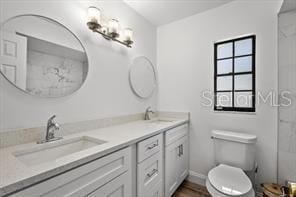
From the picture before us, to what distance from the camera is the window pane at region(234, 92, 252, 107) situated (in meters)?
1.82

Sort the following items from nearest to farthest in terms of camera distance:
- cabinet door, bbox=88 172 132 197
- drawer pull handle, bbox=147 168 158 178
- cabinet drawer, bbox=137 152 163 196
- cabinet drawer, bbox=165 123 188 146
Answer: cabinet door, bbox=88 172 132 197
cabinet drawer, bbox=137 152 163 196
drawer pull handle, bbox=147 168 158 178
cabinet drawer, bbox=165 123 188 146

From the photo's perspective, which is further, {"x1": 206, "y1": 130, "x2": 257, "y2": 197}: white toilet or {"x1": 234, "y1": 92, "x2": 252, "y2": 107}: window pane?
{"x1": 234, "y1": 92, "x2": 252, "y2": 107}: window pane

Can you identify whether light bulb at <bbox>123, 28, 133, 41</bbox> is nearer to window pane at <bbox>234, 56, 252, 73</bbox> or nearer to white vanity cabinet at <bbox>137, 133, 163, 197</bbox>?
white vanity cabinet at <bbox>137, 133, 163, 197</bbox>

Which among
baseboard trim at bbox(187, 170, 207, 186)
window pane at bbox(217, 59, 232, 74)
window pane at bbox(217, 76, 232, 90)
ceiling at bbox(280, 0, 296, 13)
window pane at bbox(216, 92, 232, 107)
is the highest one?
ceiling at bbox(280, 0, 296, 13)

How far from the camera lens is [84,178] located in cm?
82

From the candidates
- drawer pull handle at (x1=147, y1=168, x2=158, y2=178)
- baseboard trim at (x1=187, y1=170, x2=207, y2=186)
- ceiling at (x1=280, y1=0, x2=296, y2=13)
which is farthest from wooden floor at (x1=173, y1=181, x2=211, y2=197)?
ceiling at (x1=280, y1=0, x2=296, y2=13)

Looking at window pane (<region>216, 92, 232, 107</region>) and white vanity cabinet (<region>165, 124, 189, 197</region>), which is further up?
window pane (<region>216, 92, 232, 107</region>)

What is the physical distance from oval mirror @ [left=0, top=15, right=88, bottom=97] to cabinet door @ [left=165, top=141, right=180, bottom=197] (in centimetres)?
120

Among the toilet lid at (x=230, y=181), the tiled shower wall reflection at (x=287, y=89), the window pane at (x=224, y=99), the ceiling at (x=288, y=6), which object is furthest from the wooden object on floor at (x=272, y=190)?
the ceiling at (x=288, y=6)

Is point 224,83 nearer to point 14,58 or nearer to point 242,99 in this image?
point 242,99

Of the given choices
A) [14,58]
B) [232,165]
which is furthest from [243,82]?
[14,58]

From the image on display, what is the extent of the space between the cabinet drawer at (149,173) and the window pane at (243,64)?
1463mm

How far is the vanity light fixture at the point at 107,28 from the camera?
1398 mm

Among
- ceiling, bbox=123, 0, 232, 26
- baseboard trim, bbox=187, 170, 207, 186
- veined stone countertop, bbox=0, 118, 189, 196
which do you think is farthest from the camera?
baseboard trim, bbox=187, 170, 207, 186
